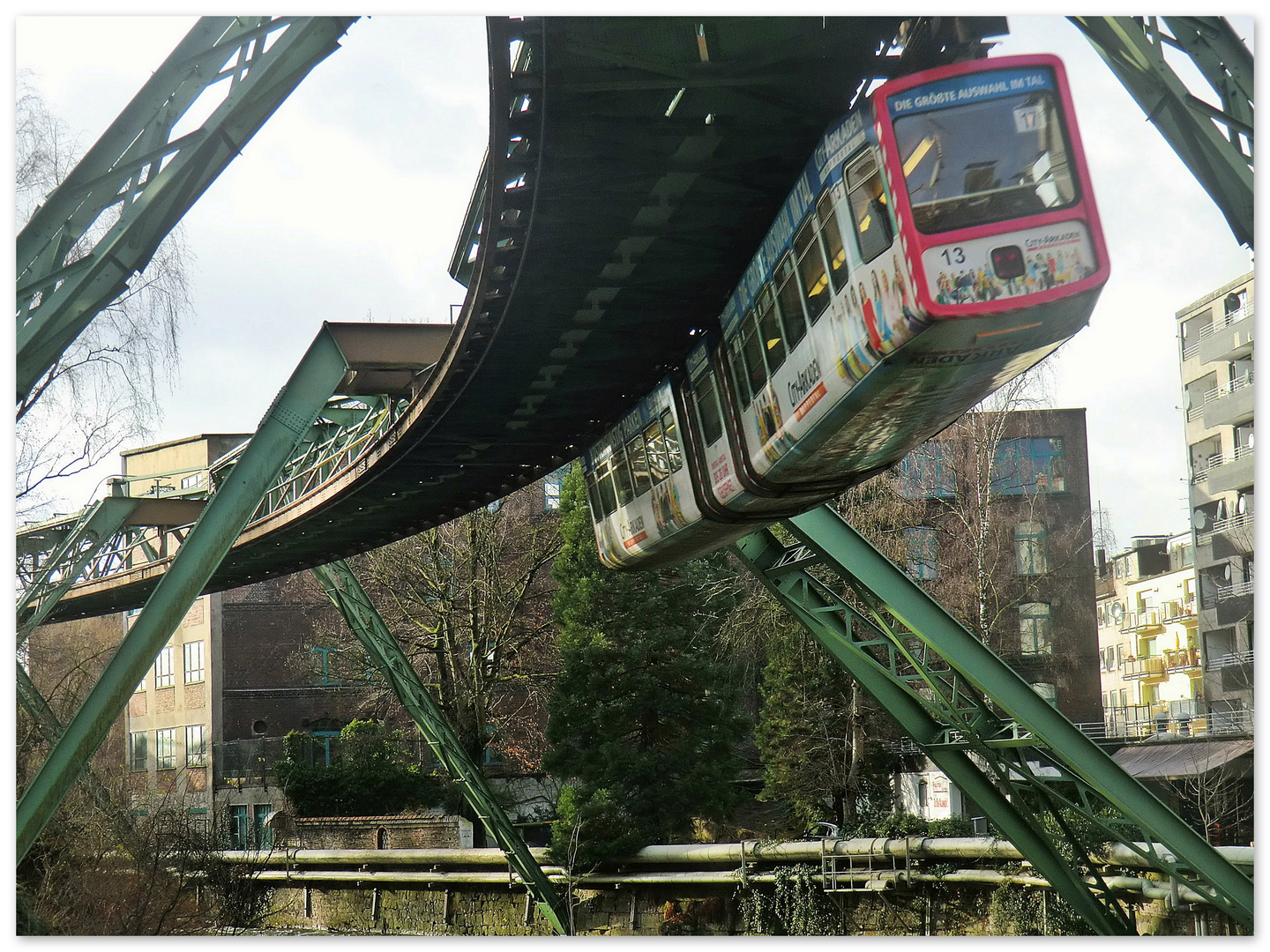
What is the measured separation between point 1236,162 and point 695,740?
77.2 feet

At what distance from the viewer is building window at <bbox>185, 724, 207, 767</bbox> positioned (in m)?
40.7

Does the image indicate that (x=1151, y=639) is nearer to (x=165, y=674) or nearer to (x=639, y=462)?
(x=639, y=462)

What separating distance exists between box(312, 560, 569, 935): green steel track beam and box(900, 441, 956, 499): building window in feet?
35.1

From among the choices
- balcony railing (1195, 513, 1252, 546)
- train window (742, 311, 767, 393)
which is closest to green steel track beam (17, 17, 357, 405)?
train window (742, 311, 767, 393)

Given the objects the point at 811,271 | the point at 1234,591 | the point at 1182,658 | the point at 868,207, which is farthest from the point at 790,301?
the point at 1182,658

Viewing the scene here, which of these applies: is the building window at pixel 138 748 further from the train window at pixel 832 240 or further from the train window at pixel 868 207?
the train window at pixel 868 207

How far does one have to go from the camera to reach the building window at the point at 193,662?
4266cm

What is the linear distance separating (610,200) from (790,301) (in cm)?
145

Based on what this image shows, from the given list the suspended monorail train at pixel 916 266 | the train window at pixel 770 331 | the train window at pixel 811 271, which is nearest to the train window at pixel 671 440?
the suspended monorail train at pixel 916 266

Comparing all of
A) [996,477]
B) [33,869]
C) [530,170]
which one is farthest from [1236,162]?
[996,477]

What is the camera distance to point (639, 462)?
14.4m

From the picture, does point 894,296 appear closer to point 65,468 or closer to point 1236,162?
point 1236,162

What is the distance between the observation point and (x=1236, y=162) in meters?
5.95

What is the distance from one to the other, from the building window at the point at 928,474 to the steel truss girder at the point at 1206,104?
21903mm
